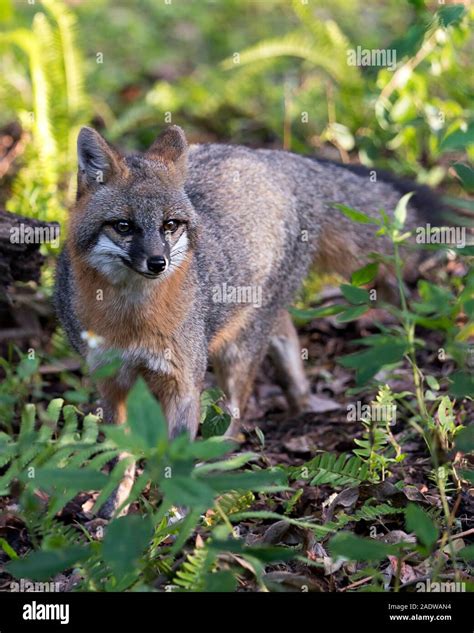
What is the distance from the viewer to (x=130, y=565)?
10.5 ft

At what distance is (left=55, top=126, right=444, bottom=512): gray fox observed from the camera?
5.46 metres

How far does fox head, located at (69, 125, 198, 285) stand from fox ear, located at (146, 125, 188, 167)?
0.05 metres

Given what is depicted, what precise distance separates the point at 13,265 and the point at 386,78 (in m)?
4.13

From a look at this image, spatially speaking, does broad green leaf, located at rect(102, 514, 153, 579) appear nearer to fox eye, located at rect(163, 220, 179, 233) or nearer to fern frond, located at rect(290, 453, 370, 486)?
fern frond, located at rect(290, 453, 370, 486)

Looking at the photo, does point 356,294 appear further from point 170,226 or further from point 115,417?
point 115,417

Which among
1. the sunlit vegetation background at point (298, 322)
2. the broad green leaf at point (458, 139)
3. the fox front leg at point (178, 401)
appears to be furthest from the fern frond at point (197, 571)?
the fox front leg at point (178, 401)

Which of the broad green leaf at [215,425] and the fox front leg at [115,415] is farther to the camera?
the fox front leg at [115,415]

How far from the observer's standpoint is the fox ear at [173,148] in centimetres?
581

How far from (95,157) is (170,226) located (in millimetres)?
605

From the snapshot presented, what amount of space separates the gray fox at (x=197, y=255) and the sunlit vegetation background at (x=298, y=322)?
0.46 meters

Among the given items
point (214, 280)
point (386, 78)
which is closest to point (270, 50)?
point (386, 78)

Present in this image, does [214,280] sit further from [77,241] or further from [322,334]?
[322,334]

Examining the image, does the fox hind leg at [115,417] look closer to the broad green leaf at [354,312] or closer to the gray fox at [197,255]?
the gray fox at [197,255]

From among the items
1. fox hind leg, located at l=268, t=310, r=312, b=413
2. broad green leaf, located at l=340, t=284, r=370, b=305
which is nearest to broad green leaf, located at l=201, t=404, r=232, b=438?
broad green leaf, located at l=340, t=284, r=370, b=305
